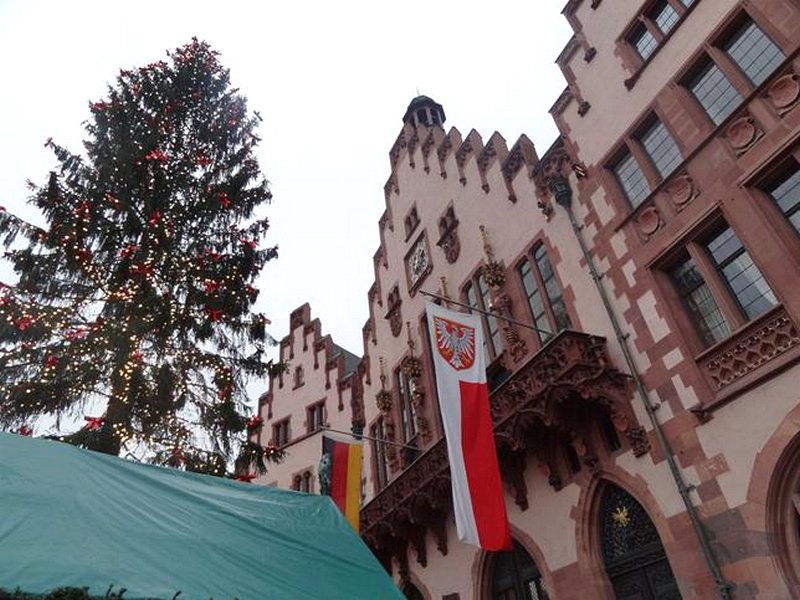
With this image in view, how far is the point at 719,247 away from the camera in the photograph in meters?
9.62

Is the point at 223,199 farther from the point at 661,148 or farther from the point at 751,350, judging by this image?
the point at 751,350

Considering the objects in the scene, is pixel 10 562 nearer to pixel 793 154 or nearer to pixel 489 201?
pixel 793 154

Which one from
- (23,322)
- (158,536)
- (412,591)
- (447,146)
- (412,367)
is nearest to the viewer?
(158,536)

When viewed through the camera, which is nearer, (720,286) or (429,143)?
(720,286)

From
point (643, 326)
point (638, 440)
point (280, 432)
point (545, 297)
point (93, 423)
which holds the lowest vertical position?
point (638, 440)

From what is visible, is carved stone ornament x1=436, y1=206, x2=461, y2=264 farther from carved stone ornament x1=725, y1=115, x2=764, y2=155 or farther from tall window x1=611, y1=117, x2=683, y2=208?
carved stone ornament x1=725, y1=115, x2=764, y2=155

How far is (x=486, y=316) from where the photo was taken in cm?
1548

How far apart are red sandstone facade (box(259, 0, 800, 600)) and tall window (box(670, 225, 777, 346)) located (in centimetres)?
4

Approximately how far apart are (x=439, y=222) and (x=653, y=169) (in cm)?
926

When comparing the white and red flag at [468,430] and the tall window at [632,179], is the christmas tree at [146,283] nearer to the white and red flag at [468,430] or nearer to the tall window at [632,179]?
the white and red flag at [468,430]

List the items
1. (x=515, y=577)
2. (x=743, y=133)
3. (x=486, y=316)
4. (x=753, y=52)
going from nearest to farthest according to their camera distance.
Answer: (x=743, y=133), (x=753, y=52), (x=515, y=577), (x=486, y=316)

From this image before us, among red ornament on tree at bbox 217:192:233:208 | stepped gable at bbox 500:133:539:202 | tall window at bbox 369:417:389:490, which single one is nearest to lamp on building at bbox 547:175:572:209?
stepped gable at bbox 500:133:539:202

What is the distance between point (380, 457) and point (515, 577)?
8954 mm

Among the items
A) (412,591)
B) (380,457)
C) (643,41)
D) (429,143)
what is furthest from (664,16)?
(412,591)
